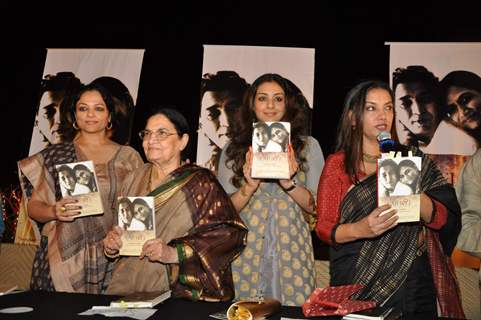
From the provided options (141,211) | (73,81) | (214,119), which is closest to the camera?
(141,211)

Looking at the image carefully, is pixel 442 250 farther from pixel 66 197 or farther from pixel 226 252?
pixel 66 197

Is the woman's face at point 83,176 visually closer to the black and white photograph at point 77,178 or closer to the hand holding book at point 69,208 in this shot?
the black and white photograph at point 77,178

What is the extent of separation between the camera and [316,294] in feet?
7.31

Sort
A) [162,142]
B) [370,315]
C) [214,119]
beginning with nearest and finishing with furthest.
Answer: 1. [370,315]
2. [162,142]
3. [214,119]

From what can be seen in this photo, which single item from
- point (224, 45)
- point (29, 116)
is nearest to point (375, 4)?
point (224, 45)

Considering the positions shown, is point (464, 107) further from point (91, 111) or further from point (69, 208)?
point (69, 208)

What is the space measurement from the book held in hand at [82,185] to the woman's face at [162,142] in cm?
34

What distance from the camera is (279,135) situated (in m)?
3.06

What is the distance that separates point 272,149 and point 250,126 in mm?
795

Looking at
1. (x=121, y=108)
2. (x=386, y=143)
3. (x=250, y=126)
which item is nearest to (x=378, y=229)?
(x=386, y=143)

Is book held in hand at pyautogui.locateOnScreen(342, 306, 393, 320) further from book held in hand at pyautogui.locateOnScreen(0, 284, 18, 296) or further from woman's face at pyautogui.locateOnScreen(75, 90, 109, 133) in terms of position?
woman's face at pyautogui.locateOnScreen(75, 90, 109, 133)

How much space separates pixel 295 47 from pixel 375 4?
2.37 ft

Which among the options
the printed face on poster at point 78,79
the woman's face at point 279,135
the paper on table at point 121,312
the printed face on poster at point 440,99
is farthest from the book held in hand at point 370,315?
the printed face on poster at point 78,79

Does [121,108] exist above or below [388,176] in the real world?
above
